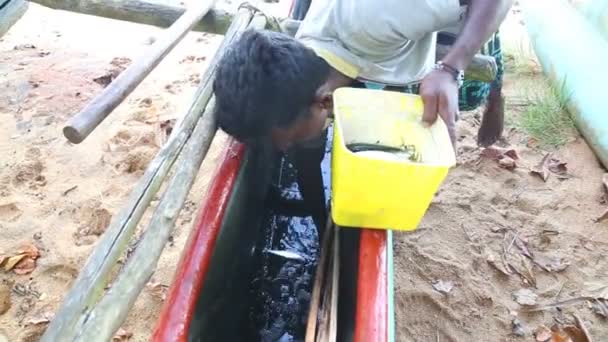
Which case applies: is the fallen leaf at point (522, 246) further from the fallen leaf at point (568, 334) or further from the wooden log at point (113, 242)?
the wooden log at point (113, 242)

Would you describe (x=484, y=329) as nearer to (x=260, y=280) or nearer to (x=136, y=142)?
(x=260, y=280)

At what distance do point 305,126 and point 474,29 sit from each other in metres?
0.65

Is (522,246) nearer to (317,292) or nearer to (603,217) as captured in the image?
(603,217)

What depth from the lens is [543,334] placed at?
235 cm

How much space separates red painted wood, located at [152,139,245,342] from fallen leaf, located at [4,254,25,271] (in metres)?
1.29

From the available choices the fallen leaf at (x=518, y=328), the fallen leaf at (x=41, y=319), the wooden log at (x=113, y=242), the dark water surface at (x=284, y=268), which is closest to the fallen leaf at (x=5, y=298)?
the fallen leaf at (x=41, y=319)

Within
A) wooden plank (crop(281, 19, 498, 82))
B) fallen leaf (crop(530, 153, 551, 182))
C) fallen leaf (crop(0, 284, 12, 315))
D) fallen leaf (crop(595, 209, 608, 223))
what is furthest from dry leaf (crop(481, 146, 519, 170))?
fallen leaf (crop(0, 284, 12, 315))

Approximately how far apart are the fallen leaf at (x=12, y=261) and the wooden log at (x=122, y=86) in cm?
126

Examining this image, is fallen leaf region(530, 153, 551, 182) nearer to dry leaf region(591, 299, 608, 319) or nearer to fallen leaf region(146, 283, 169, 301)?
dry leaf region(591, 299, 608, 319)

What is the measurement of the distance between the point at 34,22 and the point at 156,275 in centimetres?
297

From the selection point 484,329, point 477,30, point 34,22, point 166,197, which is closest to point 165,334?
point 166,197

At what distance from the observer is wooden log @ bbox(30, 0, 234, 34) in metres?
2.60

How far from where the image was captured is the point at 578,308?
2.46 metres

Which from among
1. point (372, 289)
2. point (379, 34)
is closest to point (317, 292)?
point (372, 289)
